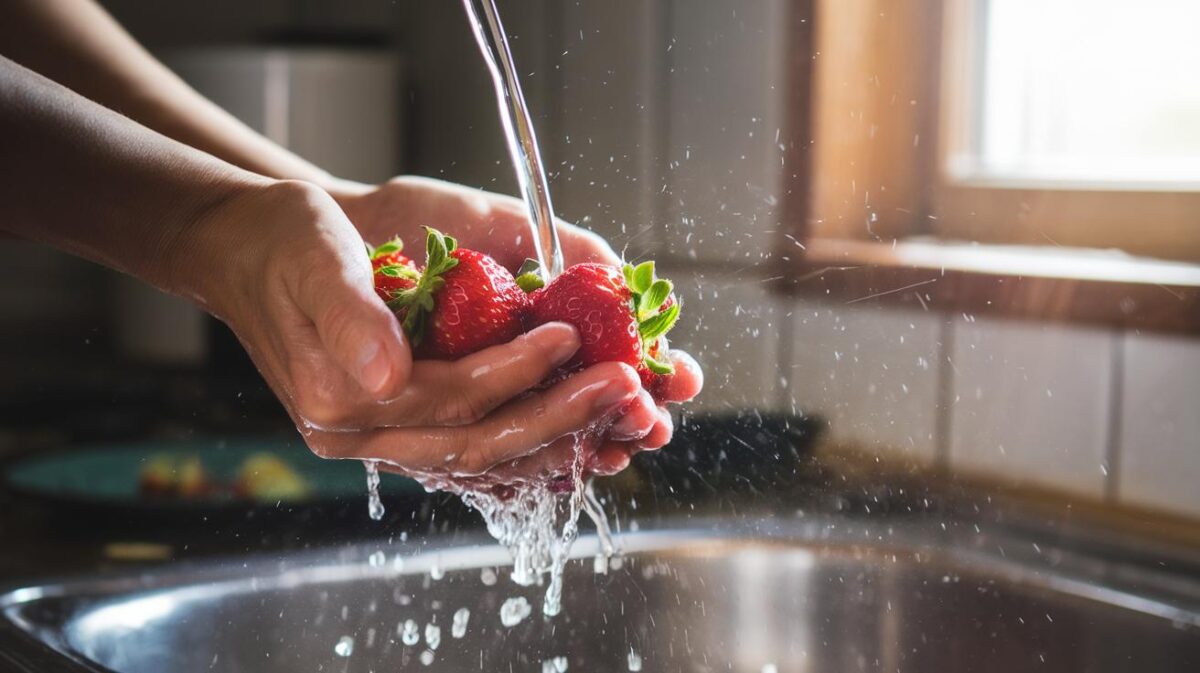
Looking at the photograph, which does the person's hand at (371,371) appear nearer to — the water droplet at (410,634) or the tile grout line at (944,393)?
the water droplet at (410,634)

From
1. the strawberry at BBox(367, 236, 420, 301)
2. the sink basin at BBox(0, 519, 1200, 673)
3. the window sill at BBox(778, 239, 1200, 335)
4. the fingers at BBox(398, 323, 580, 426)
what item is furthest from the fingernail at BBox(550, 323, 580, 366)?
the window sill at BBox(778, 239, 1200, 335)

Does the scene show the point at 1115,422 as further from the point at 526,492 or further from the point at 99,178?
the point at 99,178

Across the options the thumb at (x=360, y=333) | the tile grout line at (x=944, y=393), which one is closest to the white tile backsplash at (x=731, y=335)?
the tile grout line at (x=944, y=393)

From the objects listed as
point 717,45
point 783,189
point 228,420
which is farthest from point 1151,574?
point 228,420

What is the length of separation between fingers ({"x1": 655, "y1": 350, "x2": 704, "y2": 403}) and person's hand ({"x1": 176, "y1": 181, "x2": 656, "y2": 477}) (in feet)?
0.16

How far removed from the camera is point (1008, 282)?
2.95 ft

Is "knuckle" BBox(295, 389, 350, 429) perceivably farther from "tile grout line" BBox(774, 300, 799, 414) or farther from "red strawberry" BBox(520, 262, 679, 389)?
"tile grout line" BBox(774, 300, 799, 414)

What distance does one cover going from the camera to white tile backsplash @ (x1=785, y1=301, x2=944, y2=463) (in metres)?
0.94

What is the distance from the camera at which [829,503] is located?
0.88m

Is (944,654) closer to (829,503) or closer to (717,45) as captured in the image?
(829,503)

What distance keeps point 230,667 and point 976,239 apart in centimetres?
64

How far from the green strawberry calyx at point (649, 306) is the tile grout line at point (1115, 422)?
16.0 inches

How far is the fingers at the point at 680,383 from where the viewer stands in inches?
23.7

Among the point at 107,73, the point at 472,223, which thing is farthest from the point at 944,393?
the point at 107,73
